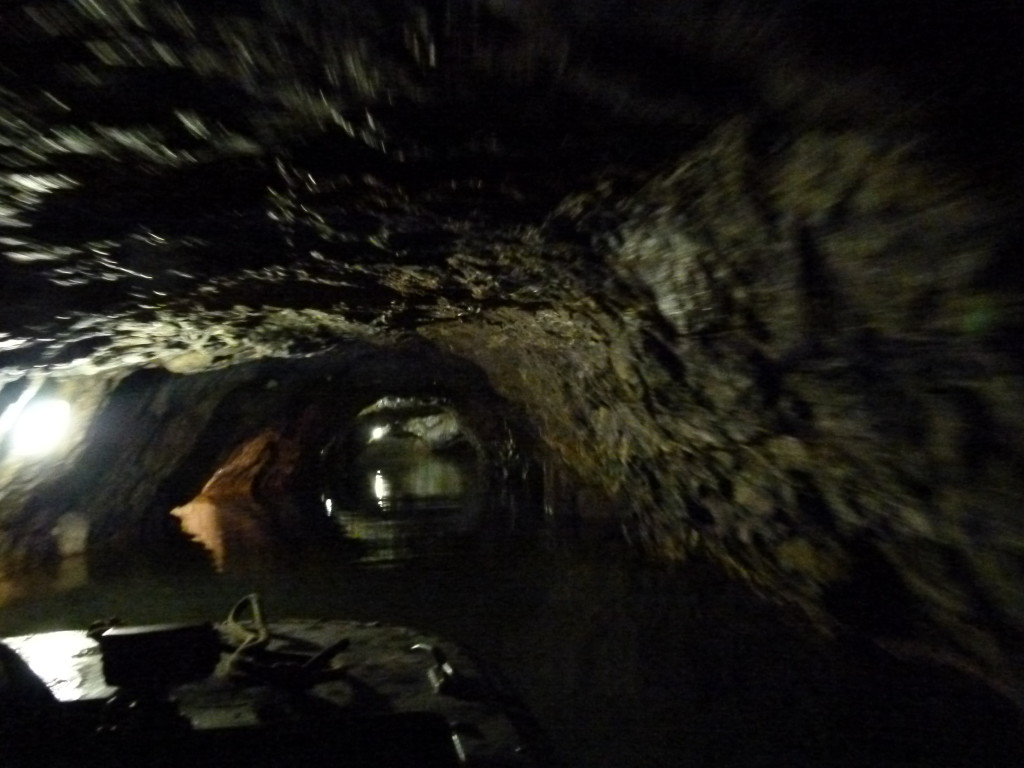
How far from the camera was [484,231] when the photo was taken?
12.3 ft

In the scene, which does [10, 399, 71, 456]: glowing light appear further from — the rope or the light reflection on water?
the rope

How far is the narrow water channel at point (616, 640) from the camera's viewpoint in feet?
12.1

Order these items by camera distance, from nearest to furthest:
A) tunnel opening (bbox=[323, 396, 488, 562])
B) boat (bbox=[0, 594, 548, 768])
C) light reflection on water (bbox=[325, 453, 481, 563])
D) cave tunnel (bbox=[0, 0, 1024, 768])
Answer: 1. cave tunnel (bbox=[0, 0, 1024, 768])
2. boat (bbox=[0, 594, 548, 768])
3. light reflection on water (bbox=[325, 453, 481, 563])
4. tunnel opening (bbox=[323, 396, 488, 562])

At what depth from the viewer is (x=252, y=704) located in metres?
3.15

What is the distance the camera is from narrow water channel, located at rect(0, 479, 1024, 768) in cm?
370

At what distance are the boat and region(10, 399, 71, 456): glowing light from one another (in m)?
3.35

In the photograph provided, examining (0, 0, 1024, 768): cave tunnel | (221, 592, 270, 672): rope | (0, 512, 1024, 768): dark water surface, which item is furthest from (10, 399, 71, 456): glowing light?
(221, 592, 270, 672): rope

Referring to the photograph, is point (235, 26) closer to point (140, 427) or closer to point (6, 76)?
point (6, 76)

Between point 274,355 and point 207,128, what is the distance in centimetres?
541

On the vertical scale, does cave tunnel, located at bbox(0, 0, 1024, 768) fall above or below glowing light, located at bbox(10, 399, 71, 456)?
below

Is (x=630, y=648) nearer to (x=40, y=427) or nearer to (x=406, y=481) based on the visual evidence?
(x=40, y=427)

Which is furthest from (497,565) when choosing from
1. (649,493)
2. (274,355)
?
(274,355)

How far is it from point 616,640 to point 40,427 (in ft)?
15.7

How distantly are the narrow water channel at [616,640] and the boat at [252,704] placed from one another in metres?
0.65
